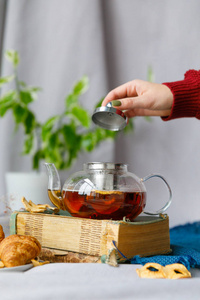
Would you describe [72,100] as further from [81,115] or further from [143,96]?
[143,96]

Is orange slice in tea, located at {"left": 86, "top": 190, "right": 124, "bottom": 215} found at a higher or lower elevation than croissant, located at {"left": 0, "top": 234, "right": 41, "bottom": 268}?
higher

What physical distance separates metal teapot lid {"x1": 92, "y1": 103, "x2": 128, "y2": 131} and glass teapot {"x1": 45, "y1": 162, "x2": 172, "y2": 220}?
13 cm

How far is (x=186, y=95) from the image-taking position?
1.00 meters

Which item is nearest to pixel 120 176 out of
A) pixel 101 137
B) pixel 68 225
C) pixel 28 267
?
pixel 68 225

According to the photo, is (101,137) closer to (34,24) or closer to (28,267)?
(34,24)

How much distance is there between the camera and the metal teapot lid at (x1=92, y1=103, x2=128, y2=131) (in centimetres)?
77

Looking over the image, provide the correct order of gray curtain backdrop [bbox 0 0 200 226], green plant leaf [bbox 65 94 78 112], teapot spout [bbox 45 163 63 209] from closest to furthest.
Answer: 1. teapot spout [bbox 45 163 63 209]
2. green plant leaf [bbox 65 94 78 112]
3. gray curtain backdrop [bbox 0 0 200 226]

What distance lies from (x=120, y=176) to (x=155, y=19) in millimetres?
1472

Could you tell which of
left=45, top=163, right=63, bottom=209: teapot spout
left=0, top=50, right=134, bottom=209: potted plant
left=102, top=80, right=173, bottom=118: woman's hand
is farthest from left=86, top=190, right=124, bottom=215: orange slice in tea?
left=0, top=50, right=134, bottom=209: potted plant

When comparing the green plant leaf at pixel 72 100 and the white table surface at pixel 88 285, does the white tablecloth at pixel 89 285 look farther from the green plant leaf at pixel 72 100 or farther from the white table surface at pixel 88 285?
the green plant leaf at pixel 72 100

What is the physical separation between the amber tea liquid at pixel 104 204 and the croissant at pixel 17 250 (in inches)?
4.4

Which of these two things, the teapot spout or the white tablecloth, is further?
the teapot spout

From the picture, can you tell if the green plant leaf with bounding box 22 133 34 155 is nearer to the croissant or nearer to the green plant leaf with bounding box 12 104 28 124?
the green plant leaf with bounding box 12 104 28 124

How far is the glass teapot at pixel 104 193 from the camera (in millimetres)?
653
